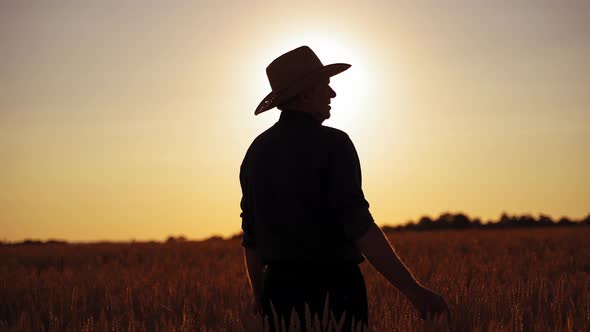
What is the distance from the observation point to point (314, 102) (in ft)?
10.4

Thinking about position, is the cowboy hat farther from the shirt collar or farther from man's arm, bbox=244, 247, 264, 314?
man's arm, bbox=244, 247, 264, 314

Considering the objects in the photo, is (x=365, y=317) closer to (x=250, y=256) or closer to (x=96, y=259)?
(x=250, y=256)

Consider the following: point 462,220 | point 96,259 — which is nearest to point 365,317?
point 96,259

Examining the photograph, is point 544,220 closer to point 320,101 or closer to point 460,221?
point 460,221

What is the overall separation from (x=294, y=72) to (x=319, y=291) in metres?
1.01

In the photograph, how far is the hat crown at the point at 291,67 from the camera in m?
3.26

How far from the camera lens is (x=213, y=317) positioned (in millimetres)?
5020

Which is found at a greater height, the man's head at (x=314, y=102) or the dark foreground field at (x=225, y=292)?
the man's head at (x=314, y=102)

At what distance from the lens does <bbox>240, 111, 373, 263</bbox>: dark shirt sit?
295 cm

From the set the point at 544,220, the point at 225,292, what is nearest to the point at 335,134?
the point at 225,292

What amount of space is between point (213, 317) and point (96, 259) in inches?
355

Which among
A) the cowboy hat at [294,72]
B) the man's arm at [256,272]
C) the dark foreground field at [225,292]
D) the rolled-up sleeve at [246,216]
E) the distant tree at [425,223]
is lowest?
the dark foreground field at [225,292]

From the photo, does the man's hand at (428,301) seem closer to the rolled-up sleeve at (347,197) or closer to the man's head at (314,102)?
the rolled-up sleeve at (347,197)

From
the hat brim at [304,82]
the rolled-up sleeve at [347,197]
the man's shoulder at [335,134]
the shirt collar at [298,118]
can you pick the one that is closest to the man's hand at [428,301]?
the rolled-up sleeve at [347,197]
